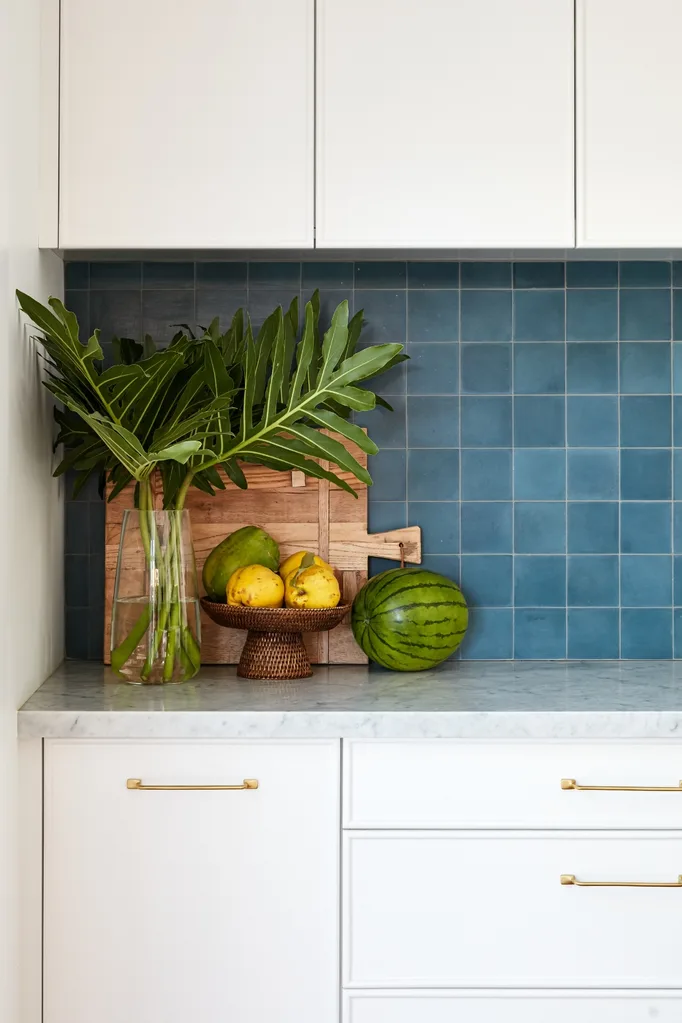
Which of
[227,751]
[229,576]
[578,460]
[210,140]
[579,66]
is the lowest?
[227,751]

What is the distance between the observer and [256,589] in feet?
6.15

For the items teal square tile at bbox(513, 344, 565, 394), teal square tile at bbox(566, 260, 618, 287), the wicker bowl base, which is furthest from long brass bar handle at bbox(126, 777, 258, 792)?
teal square tile at bbox(566, 260, 618, 287)

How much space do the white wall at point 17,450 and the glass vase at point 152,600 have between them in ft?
0.53

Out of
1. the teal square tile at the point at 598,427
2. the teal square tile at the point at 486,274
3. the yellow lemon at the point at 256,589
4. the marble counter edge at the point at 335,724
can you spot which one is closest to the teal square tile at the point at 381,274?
the teal square tile at the point at 486,274

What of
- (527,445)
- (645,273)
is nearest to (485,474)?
(527,445)

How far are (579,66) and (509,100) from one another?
15 centimetres

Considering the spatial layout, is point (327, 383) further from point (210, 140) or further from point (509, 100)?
point (509, 100)

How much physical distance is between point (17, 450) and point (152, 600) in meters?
0.36

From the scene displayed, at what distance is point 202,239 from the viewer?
5.91ft

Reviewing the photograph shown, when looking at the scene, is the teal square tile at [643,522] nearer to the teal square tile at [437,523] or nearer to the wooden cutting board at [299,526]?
the teal square tile at [437,523]

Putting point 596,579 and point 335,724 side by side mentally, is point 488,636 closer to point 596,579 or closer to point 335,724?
point 596,579

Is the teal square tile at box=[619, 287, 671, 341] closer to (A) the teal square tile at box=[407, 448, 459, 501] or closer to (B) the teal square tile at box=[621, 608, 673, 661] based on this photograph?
(A) the teal square tile at box=[407, 448, 459, 501]

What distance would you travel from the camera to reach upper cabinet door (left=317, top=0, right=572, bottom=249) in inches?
71.1

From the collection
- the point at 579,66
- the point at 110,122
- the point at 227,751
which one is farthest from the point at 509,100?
the point at 227,751
